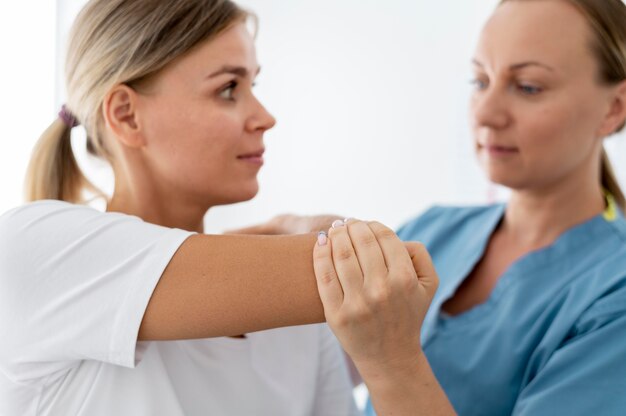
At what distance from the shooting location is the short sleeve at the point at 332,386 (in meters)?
1.22

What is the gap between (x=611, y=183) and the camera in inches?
55.9

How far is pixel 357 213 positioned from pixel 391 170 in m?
0.19

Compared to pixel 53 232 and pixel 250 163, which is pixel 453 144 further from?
pixel 53 232

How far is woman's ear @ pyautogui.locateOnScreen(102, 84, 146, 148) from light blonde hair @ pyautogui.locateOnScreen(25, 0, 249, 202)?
13 mm

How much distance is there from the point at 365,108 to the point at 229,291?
1.79m

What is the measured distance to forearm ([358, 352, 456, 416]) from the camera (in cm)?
88

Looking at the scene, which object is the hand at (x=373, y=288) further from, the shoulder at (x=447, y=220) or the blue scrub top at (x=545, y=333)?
the shoulder at (x=447, y=220)

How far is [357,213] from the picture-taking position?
8.38ft

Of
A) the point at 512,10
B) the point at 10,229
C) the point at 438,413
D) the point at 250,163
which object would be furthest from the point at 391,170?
the point at 10,229

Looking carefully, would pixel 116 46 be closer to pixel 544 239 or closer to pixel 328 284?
pixel 328 284

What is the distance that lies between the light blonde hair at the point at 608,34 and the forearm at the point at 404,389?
2.17ft

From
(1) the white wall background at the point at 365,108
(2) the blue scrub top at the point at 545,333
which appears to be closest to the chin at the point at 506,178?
(2) the blue scrub top at the point at 545,333

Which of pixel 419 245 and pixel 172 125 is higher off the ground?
pixel 172 125

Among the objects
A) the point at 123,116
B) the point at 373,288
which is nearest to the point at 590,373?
Answer: the point at 373,288
